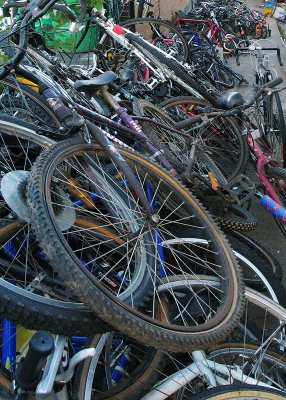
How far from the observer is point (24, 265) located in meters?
2.50

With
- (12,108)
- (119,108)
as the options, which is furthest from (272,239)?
(12,108)

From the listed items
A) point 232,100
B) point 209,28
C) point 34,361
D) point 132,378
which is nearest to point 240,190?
point 232,100

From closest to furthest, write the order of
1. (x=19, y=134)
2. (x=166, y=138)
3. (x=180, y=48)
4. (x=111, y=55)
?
(x=19, y=134)
(x=166, y=138)
(x=111, y=55)
(x=180, y=48)

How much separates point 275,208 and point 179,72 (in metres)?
2.64

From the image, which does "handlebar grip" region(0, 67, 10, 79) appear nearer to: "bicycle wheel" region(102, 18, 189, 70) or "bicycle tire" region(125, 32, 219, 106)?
"bicycle tire" region(125, 32, 219, 106)

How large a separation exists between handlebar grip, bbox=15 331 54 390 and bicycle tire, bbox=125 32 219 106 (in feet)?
14.9

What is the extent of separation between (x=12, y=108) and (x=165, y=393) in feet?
8.24

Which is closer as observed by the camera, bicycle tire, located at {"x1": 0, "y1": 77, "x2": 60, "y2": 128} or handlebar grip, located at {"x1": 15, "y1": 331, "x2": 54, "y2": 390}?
handlebar grip, located at {"x1": 15, "y1": 331, "x2": 54, "y2": 390}

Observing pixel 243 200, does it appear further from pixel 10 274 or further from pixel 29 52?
pixel 29 52

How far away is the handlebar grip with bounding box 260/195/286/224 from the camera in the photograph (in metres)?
3.90

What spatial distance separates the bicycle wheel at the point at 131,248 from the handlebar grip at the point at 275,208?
1176mm

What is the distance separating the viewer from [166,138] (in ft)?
14.2

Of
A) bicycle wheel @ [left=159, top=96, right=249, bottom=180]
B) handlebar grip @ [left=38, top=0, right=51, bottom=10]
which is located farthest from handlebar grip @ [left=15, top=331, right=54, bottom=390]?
Answer: bicycle wheel @ [left=159, top=96, right=249, bottom=180]

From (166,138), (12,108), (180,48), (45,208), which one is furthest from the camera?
(180,48)
